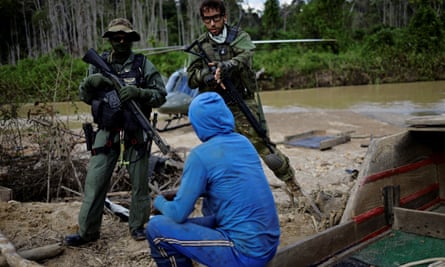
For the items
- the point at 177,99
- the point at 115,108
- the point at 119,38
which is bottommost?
the point at 177,99

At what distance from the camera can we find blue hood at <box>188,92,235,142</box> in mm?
2459

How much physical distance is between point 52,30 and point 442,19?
2838 centimetres

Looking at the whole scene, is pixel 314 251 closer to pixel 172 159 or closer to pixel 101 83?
pixel 101 83

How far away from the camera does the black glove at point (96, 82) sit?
12.6 ft

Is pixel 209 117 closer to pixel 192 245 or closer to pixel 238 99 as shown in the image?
pixel 192 245

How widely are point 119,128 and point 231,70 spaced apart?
3.87 ft

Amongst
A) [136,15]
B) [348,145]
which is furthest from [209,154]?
[136,15]

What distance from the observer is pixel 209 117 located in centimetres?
246

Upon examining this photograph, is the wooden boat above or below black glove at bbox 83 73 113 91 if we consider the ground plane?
below

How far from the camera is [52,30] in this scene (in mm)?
29781

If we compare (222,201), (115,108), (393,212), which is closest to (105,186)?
(115,108)

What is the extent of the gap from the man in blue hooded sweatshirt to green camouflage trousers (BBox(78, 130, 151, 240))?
4.97ft

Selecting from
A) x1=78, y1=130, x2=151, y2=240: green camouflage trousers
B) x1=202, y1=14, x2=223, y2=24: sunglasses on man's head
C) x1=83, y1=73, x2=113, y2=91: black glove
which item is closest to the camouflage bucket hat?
x1=83, y1=73, x2=113, y2=91: black glove

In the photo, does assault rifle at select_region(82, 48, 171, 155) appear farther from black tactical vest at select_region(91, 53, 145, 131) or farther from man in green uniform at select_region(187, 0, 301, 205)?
man in green uniform at select_region(187, 0, 301, 205)
